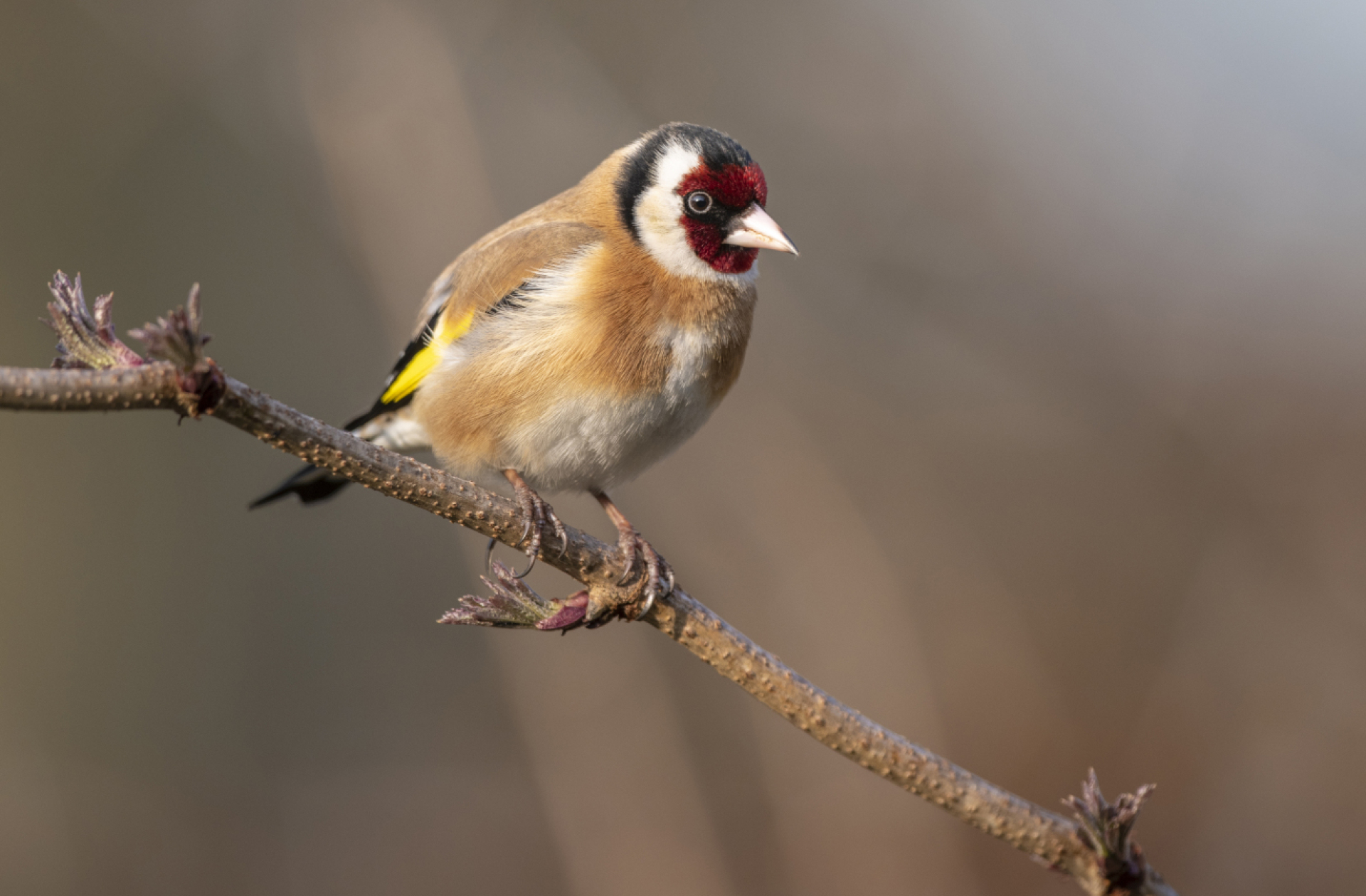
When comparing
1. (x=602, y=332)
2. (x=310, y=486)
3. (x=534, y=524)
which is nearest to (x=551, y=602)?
(x=534, y=524)

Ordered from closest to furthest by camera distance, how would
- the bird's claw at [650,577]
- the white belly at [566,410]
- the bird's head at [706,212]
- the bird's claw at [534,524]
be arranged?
1. the bird's claw at [534,524]
2. the bird's claw at [650,577]
3. the white belly at [566,410]
4. the bird's head at [706,212]

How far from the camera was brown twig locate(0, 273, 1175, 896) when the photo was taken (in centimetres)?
175

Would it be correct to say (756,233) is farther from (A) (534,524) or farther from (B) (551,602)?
(B) (551,602)

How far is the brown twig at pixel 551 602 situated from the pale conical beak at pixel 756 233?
1.36 m

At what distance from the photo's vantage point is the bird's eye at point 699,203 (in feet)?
12.1

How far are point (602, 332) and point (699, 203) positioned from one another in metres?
0.68

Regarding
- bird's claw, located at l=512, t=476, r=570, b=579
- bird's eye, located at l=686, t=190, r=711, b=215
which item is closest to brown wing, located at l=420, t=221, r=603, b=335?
bird's eye, located at l=686, t=190, r=711, b=215

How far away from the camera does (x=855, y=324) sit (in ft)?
23.0

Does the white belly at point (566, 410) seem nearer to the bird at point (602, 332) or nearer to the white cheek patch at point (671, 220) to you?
the bird at point (602, 332)

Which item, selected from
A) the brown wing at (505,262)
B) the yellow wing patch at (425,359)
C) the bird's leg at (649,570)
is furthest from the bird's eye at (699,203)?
the bird's leg at (649,570)

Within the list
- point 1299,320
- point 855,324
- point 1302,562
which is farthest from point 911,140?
point 1302,562

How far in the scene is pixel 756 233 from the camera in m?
3.61

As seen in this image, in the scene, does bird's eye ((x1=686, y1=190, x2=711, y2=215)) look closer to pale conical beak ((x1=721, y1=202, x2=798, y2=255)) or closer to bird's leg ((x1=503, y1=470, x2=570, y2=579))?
pale conical beak ((x1=721, y1=202, x2=798, y2=255))

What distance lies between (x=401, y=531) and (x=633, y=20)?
14.0 ft
